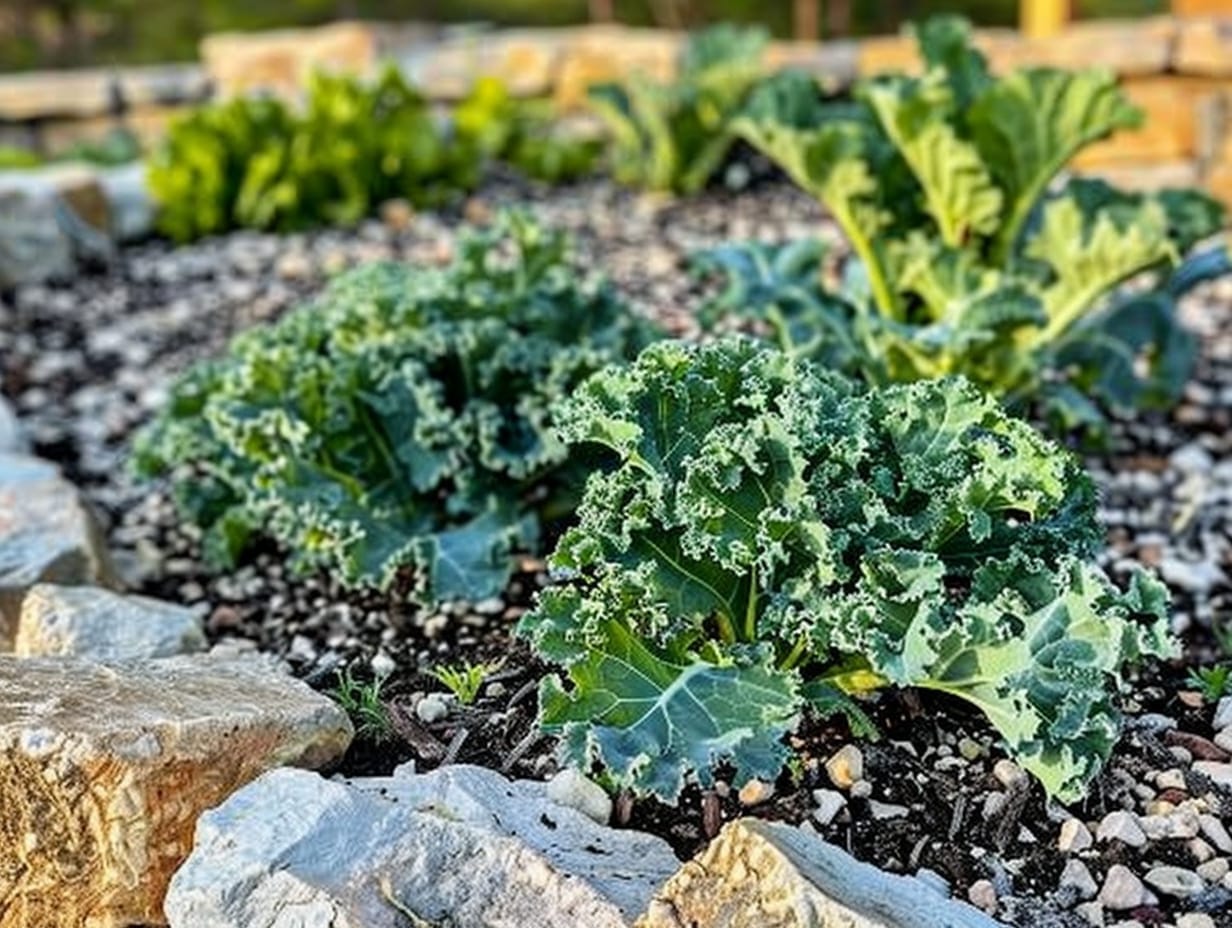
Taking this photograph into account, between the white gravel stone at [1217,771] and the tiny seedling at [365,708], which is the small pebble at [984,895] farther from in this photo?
the tiny seedling at [365,708]

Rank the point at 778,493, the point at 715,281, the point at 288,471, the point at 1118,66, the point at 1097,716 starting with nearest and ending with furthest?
the point at 1097,716
the point at 778,493
the point at 288,471
the point at 715,281
the point at 1118,66

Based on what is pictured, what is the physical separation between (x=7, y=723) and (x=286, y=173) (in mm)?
3903

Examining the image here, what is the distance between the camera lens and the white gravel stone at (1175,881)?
2.25 m

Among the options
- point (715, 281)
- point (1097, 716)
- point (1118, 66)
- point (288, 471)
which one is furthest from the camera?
point (1118, 66)

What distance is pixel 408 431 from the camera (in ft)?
10.8

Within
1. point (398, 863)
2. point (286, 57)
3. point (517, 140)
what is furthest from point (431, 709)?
point (286, 57)

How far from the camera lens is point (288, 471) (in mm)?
3201

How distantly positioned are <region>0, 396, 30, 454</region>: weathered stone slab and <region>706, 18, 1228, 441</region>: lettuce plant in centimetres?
174

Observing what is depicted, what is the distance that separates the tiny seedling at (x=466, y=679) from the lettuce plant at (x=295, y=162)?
3.45 meters

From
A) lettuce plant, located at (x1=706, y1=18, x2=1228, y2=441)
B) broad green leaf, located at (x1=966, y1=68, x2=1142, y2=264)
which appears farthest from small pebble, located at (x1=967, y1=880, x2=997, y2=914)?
broad green leaf, located at (x1=966, y1=68, x2=1142, y2=264)

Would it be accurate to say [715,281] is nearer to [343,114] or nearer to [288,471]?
[343,114]

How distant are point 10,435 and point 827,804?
2.57 m

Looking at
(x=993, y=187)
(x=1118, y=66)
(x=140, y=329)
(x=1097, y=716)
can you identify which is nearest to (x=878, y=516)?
(x=1097, y=716)

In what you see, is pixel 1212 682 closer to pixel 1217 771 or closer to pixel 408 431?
pixel 1217 771
